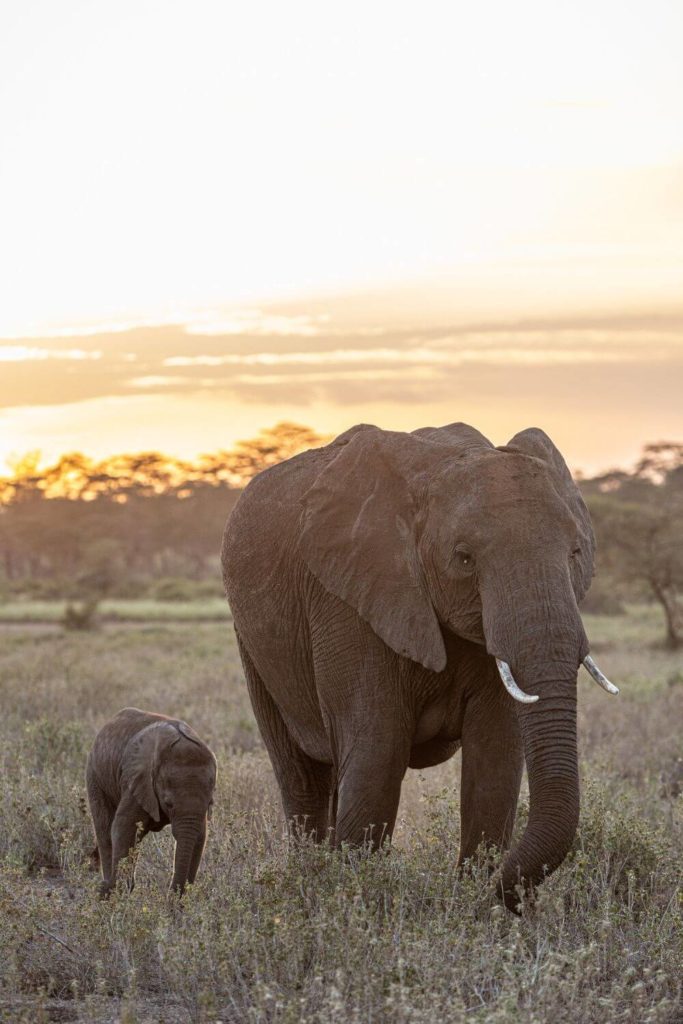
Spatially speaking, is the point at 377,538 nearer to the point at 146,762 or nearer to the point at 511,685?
the point at 511,685

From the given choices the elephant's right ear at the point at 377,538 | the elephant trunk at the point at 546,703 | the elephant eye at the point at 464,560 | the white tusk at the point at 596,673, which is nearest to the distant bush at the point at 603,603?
the elephant's right ear at the point at 377,538

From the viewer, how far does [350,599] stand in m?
6.18

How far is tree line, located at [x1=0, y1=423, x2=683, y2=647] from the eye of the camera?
200 ft

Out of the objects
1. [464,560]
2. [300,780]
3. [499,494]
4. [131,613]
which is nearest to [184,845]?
[300,780]

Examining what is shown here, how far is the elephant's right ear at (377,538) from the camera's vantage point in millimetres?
5949

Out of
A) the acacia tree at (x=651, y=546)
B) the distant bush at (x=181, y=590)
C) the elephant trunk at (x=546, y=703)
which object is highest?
the elephant trunk at (x=546, y=703)

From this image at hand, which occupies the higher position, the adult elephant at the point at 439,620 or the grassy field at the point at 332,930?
the adult elephant at the point at 439,620

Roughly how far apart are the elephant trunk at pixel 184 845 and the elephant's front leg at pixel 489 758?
1710 millimetres

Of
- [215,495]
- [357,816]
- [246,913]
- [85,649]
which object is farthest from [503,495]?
[215,495]

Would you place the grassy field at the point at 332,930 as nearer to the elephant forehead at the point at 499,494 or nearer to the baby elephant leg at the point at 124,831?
the baby elephant leg at the point at 124,831

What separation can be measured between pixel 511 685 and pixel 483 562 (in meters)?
0.55

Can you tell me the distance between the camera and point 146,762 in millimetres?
7508

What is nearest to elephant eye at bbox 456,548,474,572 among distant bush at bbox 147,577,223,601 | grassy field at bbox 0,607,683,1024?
grassy field at bbox 0,607,683,1024

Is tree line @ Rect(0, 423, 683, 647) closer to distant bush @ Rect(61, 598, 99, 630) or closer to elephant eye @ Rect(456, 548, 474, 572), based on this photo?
distant bush @ Rect(61, 598, 99, 630)
